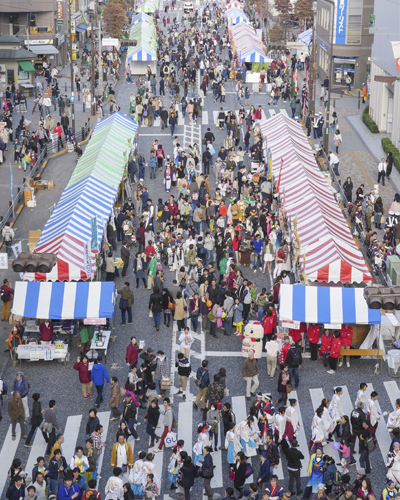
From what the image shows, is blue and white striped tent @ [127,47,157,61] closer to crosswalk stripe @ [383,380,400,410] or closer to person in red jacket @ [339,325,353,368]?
person in red jacket @ [339,325,353,368]

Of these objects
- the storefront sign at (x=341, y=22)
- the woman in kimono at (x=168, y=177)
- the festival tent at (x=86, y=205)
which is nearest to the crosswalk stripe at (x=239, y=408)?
the festival tent at (x=86, y=205)

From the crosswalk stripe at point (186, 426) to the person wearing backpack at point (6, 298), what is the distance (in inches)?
279

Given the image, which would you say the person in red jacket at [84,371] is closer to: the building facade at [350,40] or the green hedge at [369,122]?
the green hedge at [369,122]

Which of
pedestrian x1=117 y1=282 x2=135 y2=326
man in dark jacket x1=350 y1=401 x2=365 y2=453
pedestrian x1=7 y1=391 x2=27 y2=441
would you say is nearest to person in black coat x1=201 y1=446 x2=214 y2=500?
man in dark jacket x1=350 y1=401 x2=365 y2=453

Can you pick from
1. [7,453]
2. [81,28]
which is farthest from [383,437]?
[81,28]

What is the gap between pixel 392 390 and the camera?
20.7m

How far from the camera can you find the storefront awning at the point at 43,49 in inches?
2462

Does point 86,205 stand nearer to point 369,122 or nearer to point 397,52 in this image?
point 397,52

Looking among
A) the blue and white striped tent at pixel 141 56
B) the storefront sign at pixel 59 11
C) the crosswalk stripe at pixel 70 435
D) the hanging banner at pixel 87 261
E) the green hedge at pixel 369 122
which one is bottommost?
the crosswalk stripe at pixel 70 435

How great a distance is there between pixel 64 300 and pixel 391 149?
23.2m

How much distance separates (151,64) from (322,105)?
46.9 feet

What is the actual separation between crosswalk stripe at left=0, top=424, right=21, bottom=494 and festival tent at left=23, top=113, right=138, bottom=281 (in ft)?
17.8

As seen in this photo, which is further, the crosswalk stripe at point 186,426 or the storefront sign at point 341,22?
the storefront sign at point 341,22

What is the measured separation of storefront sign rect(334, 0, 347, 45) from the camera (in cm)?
5662
